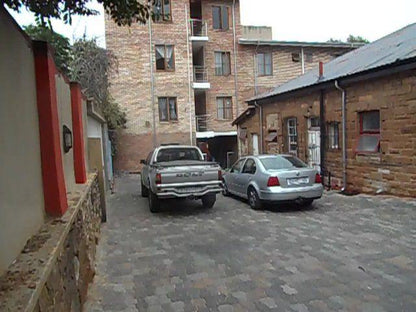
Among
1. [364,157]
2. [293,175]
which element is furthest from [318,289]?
[364,157]

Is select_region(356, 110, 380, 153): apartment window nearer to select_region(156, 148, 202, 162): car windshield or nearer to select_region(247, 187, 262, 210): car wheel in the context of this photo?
select_region(247, 187, 262, 210): car wheel

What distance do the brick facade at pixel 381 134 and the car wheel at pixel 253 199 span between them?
420 centimetres

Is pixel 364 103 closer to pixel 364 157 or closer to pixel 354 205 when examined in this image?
pixel 364 157

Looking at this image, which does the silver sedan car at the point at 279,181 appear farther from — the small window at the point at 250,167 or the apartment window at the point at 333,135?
the apartment window at the point at 333,135

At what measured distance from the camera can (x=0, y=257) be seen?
2.09 metres

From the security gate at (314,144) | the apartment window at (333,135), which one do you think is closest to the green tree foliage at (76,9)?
Answer: the apartment window at (333,135)

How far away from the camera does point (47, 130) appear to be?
3.35 meters

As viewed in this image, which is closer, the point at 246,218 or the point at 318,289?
the point at 318,289

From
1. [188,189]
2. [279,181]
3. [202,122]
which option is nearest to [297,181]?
[279,181]

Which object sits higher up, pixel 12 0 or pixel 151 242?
pixel 12 0

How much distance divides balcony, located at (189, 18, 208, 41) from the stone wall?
23087mm

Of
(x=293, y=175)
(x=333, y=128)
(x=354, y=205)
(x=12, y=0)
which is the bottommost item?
(x=354, y=205)

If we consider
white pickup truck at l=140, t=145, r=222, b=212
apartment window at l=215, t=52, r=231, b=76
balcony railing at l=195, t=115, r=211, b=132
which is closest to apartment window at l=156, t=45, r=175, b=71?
apartment window at l=215, t=52, r=231, b=76

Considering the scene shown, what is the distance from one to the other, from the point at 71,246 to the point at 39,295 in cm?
161
